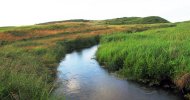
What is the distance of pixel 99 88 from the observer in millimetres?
18422

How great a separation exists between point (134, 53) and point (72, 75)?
4555mm

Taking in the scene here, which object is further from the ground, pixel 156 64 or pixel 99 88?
pixel 156 64

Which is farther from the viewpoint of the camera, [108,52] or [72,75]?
[108,52]

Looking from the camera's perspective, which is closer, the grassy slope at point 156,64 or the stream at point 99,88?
the stream at point 99,88

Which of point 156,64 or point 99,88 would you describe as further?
point 156,64

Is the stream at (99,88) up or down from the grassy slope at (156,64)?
down

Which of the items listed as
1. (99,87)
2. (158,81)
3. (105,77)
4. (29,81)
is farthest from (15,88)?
(105,77)

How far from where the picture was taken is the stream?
53.7ft

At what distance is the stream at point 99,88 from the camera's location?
16.4m

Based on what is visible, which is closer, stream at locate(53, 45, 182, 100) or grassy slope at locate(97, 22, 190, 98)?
stream at locate(53, 45, 182, 100)

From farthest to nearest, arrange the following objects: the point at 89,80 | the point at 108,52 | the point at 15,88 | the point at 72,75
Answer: the point at 108,52, the point at 72,75, the point at 89,80, the point at 15,88

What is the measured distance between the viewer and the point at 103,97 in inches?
647

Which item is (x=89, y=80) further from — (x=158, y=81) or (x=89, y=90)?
(x=158, y=81)

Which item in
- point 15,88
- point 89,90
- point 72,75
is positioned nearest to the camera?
point 15,88
